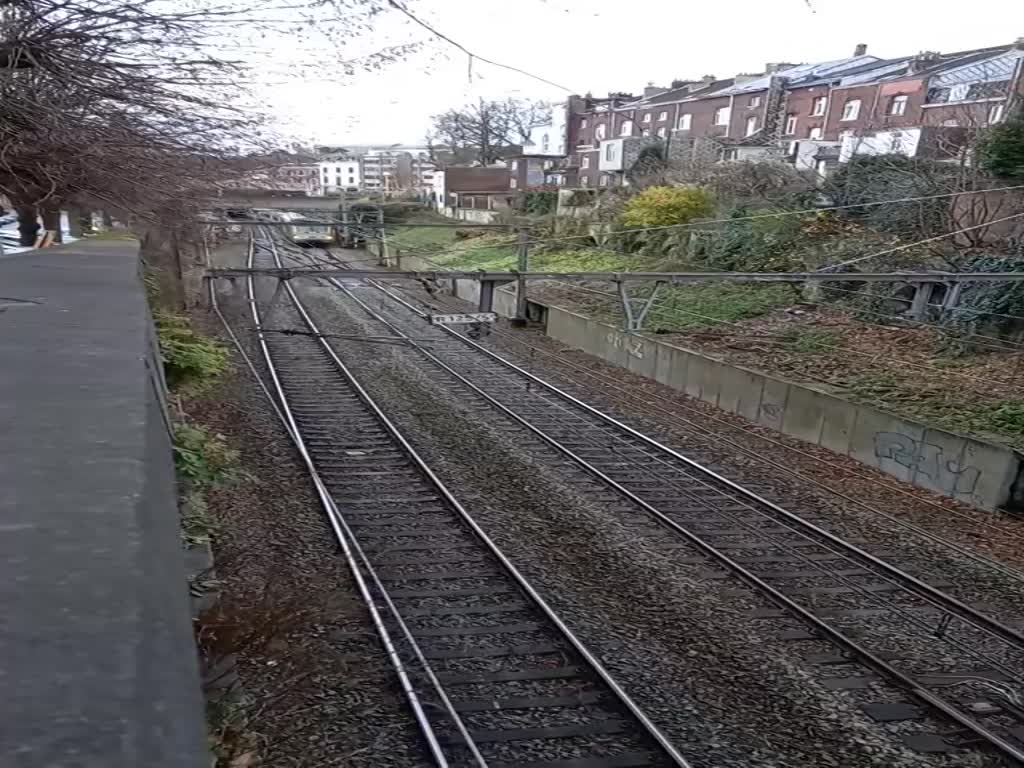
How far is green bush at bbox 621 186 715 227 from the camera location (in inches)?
1011

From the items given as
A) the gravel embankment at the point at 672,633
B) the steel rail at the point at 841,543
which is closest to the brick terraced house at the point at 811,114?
the steel rail at the point at 841,543

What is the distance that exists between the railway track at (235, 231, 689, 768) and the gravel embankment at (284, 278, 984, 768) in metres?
0.27

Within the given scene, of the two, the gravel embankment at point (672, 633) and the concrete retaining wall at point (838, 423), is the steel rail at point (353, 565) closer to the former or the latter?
the gravel embankment at point (672, 633)

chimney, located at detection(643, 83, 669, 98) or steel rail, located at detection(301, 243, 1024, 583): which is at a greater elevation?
chimney, located at detection(643, 83, 669, 98)

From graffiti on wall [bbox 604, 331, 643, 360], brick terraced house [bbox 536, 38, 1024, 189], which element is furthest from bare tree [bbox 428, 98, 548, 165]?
graffiti on wall [bbox 604, 331, 643, 360]

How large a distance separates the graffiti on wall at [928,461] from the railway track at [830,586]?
2784 mm

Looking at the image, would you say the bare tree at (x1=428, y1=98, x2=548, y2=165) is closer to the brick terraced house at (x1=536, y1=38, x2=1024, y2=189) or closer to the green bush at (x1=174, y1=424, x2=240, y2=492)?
the brick terraced house at (x1=536, y1=38, x2=1024, y2=189)

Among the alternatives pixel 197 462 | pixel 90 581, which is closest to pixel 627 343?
pixel 197 462

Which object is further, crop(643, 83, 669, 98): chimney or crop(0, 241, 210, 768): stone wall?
crop(643, 83, 669, 98): chimney

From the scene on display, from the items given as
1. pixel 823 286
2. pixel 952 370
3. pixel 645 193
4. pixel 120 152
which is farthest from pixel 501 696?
pixel 645 193

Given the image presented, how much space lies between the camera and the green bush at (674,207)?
1011 inches

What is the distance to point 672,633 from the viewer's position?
21.2ft

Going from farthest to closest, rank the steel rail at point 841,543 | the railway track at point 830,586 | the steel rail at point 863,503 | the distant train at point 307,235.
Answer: the distant train at point 307,235 < the steel rail at point 863,503 < the steel rail at point 841,543 < the railway track at point 830,586

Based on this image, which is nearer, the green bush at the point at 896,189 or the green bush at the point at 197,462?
the green bush at the point at 197,462
